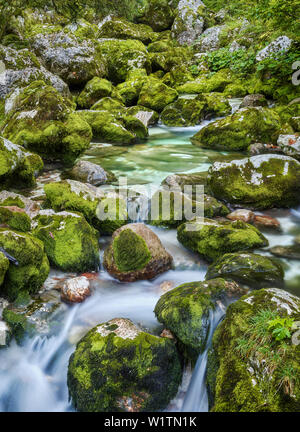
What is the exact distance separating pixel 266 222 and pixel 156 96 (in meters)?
8.98

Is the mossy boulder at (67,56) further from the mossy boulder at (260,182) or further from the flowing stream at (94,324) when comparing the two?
the flowing stream at (94,324)

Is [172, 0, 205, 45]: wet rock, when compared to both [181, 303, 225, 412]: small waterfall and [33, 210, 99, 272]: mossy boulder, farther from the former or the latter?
[181, 303, 225, 412]: small waterfall

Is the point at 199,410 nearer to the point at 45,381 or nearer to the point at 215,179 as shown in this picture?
the point at 45,381

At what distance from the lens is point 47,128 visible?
7090 millimetres

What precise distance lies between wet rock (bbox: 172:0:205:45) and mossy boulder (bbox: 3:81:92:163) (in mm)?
18128

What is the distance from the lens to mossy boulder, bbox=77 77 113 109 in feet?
39.3

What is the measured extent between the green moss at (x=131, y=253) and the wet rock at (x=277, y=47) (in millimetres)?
10905

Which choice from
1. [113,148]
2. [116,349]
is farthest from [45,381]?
[113,148]

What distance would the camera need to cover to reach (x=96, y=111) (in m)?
10.3

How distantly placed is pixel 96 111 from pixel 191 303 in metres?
8.62

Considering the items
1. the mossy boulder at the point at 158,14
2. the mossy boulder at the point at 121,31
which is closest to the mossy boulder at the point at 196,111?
the mossy boulder at the point at 121,31

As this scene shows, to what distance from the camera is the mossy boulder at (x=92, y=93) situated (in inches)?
472

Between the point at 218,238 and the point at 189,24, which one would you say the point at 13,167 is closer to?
the point at 218,238
